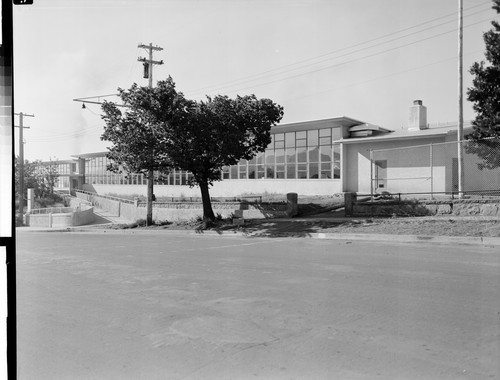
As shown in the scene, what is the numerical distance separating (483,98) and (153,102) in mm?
13613

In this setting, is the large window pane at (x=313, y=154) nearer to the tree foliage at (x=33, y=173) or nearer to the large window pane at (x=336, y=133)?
the large window pane at (x=336, y=133)

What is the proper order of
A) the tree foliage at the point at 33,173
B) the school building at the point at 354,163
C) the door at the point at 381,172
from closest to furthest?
the tree foliage at the point at 33,173, the school building at the point at 354,163, the door at the point at 381,172

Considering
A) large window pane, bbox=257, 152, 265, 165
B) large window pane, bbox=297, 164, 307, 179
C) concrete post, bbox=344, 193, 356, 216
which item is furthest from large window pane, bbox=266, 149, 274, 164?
concrete post, bbox=344, 193, 356, 216

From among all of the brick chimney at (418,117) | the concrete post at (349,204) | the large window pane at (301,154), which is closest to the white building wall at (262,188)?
the large window pane at (301,154)

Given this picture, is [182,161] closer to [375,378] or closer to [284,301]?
[284,301]

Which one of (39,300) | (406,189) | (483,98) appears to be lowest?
(39,300)

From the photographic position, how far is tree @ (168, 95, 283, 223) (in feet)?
66.8

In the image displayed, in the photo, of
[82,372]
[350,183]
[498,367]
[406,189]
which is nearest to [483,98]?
[406,189]

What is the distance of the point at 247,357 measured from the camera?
4.38m

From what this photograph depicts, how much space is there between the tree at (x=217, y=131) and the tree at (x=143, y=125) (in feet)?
2.10

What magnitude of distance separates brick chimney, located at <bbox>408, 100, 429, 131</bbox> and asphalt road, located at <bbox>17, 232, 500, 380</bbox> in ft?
57.7

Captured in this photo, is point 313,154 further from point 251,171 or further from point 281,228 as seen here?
point 281,228

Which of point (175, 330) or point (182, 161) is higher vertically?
point (182, 161)

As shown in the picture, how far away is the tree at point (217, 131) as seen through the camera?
802 inches
